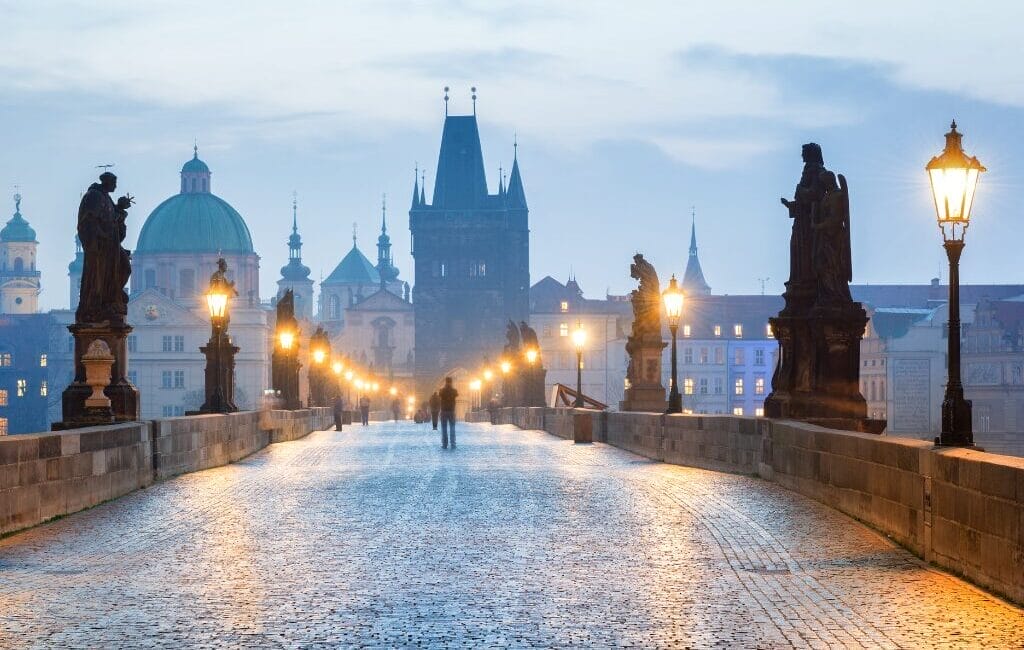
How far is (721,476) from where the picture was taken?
23.2 m

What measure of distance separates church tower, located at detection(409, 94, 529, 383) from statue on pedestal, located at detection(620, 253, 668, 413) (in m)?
122

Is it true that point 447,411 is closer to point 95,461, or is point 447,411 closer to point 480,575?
point 95,461

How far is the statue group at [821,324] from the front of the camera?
23.0m

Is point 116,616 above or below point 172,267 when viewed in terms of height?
below

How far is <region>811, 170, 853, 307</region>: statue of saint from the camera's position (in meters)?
23.2

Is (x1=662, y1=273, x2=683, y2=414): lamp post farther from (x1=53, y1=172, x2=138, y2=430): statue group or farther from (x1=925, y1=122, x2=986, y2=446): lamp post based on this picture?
(x1=925, y1=122, x2=986, y2=446): lamp post

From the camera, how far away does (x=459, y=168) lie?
16875 centimetres

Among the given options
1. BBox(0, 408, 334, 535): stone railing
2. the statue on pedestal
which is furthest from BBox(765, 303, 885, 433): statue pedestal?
the statue on pedestal

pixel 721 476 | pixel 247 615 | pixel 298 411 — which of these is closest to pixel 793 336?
pixel 721 476

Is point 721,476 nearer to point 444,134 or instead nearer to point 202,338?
point 202,338

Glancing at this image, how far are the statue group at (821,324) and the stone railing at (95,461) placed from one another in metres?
8.16

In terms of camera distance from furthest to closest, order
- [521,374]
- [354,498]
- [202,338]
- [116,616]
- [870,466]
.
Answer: [202,338] < [521,374] < [354,498] < [870,466] < [116,616]

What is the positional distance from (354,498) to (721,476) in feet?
18.7

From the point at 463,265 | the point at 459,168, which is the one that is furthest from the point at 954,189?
the point at 459,168
